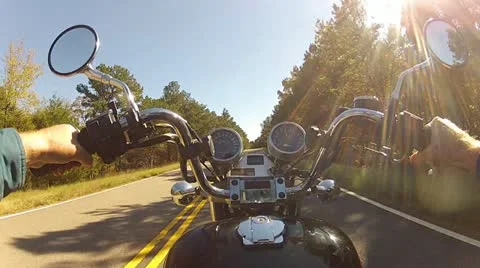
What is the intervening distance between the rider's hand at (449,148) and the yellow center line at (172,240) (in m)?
4.44

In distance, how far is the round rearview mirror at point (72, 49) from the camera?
2219mm

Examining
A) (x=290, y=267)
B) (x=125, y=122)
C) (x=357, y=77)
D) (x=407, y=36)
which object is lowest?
(x=290, y=267)

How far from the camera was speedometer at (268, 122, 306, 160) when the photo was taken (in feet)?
9.02

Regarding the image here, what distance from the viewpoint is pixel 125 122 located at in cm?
187

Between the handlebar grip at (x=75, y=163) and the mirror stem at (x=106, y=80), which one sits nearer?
the handlebar grip at (x=75, y=163)

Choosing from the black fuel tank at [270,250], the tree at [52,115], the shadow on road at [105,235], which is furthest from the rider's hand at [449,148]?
the tree at [52,115]

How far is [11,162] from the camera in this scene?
1.14 meters

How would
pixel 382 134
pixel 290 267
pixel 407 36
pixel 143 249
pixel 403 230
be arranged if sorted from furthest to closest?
pixel 407 36, pixel 403 230, pixel 143 249, pixel 382 134, pixel 290 267

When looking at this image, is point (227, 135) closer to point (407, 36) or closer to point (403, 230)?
point (403, 230)

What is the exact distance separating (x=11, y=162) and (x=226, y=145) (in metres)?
2.03

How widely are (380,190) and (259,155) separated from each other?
9.24 metres

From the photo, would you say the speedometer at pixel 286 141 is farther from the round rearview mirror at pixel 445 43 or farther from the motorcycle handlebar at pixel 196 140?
the round rearview mirror at pixel 445 43

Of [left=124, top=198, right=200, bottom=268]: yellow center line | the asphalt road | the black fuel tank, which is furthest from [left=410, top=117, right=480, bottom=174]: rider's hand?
[left=124, top=198, right=200, bottom=268]: yellow center line

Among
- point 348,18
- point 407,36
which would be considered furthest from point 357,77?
point 348,18
